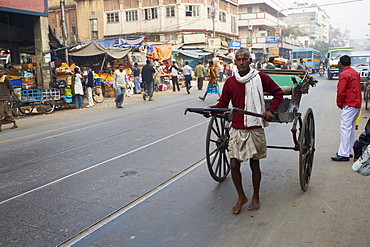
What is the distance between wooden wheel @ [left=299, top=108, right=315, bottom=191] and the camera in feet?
14.7

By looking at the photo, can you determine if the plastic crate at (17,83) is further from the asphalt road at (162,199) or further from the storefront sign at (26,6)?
the asphalt road at (162,199)

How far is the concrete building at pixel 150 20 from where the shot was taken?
41969 mm

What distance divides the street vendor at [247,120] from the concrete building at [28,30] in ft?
45.9

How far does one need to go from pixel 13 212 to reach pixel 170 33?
130 feet

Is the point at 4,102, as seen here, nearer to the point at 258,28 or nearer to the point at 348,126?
the point at 348,126

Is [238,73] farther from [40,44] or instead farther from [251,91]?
[40,44]

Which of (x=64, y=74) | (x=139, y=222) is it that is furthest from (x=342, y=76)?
(x=64, y=74)

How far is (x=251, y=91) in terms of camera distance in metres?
4.16

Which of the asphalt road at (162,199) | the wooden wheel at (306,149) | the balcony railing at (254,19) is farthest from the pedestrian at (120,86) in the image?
the balcony railing at (254,19)

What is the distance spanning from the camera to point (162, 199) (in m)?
4.66

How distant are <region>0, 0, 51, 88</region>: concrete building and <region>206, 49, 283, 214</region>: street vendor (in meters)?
14.0

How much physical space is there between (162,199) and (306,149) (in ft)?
6.84

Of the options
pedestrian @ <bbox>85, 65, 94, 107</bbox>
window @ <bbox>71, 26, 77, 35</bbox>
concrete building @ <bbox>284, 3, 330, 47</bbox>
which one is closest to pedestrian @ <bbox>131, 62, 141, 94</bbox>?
pedestrian @ <bbox>85, 65, 94, 107</bbox>

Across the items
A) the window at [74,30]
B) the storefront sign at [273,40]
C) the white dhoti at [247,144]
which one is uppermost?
the window at [74,30]
